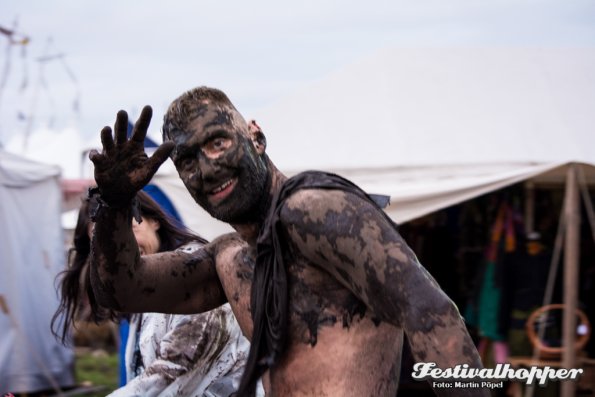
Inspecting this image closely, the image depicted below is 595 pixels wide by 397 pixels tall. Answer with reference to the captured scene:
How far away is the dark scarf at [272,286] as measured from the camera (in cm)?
228

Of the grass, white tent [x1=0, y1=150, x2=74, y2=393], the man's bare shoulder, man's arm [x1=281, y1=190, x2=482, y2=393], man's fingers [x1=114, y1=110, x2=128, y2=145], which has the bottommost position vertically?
the grass

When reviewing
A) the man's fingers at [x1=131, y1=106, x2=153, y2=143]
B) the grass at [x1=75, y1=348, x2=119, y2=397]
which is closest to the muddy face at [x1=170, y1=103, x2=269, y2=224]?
the man's fingers at [x1=131, y1=106, x2=153, y2=143]

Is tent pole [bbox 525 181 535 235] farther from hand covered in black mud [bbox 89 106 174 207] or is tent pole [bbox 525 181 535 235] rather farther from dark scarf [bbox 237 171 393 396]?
hand covered in black mud [bbox 89 106 174 207]

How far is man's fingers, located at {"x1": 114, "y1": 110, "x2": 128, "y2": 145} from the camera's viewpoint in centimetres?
235

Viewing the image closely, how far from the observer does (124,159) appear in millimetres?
2416

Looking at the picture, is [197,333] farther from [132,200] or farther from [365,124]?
[365,124]

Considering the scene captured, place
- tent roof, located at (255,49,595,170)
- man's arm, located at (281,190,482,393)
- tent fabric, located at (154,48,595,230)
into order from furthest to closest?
tent roof, located at (255,49,595,170) < tent fabric, located at (154,48,595,230) < man's arm, located at (281,190,482,393)

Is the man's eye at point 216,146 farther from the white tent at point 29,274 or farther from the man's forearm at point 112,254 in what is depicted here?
the white tent at point 29,274

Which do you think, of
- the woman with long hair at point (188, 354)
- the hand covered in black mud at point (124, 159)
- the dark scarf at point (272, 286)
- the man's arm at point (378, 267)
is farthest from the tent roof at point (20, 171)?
the man's arm at point (378, 267)

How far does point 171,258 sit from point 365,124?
6.95 meters

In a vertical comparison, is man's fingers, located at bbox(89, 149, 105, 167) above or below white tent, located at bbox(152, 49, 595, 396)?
above

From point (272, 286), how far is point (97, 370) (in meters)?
10.8

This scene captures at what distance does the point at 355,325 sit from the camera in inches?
92.3

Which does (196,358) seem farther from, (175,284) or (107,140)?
(107,140)
